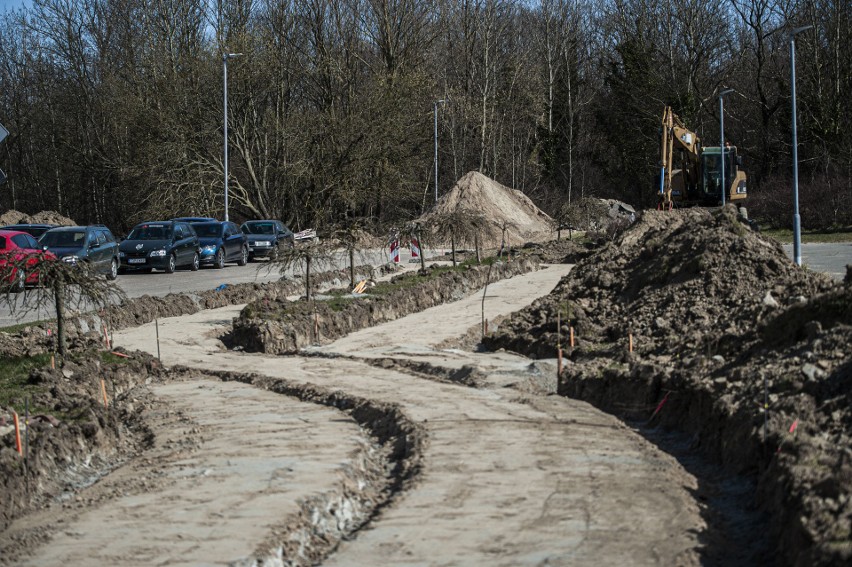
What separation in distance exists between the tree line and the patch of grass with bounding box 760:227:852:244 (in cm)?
162

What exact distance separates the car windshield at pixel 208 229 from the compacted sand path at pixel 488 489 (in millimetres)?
21093

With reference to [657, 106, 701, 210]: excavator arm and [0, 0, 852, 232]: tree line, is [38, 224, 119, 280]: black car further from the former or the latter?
[657, 106, 701, 210]: excavator arm

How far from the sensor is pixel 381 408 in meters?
12.8

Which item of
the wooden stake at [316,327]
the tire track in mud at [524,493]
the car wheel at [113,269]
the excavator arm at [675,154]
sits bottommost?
the tire track in mud at [524,493]

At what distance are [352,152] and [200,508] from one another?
40354 mm

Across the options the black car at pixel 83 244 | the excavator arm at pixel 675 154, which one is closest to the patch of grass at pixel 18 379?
the black car at pixel 83 244

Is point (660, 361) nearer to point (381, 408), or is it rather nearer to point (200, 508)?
point (381, 408)

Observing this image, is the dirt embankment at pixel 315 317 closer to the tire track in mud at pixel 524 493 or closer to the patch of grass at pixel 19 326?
the patch of grass at pixel 19 326

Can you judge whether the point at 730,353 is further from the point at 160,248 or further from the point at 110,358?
the point at 160,248

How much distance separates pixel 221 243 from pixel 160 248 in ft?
10.4

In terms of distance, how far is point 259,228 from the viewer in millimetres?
40062

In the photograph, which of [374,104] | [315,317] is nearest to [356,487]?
[315,317]

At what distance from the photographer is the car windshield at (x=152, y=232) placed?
33.4 metres

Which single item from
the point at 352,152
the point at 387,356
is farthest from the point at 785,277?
the point at 352,152
